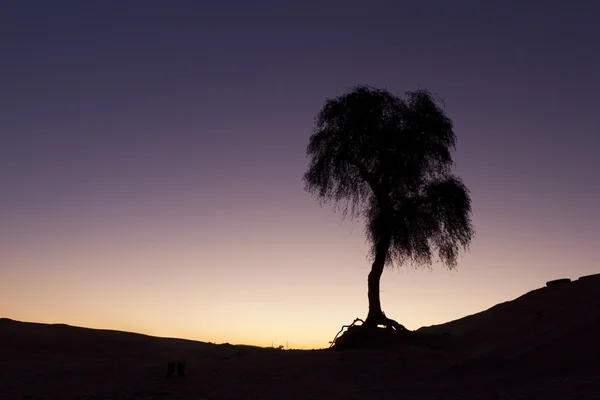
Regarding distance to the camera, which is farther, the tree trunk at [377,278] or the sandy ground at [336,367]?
the tree trunk at [377,278]

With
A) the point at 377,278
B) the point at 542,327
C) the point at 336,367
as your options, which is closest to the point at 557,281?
the point at 542,327

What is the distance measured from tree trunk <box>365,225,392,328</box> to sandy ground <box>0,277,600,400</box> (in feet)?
8.71

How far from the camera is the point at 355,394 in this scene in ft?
54.0

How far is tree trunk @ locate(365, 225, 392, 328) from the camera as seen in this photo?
2793 centimetres

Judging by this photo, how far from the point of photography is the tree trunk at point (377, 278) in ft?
91.6

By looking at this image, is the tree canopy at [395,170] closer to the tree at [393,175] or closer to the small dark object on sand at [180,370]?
the tree at [393,175]

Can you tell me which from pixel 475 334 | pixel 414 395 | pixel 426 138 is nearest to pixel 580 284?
pixel 475 334

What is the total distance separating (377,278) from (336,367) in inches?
350

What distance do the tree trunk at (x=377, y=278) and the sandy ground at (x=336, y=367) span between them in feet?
8.71

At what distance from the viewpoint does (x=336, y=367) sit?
65.9 feet

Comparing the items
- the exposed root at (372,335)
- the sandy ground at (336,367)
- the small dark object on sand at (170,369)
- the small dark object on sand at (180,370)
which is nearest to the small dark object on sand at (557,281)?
the sandy ground at (336,367)

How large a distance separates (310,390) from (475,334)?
12.9m

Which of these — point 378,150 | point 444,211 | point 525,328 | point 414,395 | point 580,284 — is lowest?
point 414,395

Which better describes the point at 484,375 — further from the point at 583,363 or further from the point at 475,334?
the point at 475,334
